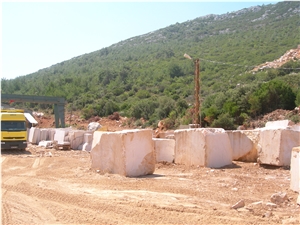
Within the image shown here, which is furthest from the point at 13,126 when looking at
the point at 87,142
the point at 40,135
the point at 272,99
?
the point at 272,99

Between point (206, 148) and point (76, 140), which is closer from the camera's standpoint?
point (206, 148)

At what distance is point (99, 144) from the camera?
42.8 feet

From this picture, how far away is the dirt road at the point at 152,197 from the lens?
7.18 meters

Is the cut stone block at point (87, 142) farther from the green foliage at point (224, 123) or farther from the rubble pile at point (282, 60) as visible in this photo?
the rubble pile at point (282, 60)

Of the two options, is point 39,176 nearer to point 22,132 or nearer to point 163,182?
point 163,182

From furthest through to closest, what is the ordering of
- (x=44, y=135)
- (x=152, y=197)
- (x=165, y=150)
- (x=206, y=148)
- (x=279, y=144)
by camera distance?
(x=44, y=135), (x=165, y=150), (x=206, y=148), (x=279, y=144), (x=152, y=197)

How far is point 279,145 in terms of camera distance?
1243 cm

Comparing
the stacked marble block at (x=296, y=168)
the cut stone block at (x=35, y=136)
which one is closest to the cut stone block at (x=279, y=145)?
the stacked marble block at (x=296, y=168)

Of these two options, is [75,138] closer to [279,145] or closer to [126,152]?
[126,152]

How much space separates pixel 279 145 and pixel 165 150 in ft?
15.6

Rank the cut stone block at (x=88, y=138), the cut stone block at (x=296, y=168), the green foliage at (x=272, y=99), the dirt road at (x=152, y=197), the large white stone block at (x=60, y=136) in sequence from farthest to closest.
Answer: the green foliage at (x=272, y=99) → the large white stone block at (x=60, y=136) → the cut stone block at (x=88, y=138) → the cut stone block at (x=296, y=168) → the dirt road at (x=152, y=197)

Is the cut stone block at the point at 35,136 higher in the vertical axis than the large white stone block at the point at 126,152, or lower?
lower

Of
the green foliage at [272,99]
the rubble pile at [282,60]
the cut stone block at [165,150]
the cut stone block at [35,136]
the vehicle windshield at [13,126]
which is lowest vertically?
the cut stone block at [35,136]

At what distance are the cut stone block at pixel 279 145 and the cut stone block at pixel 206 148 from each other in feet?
4.87
